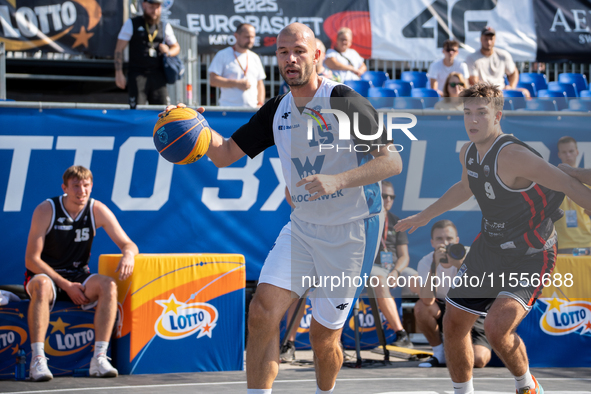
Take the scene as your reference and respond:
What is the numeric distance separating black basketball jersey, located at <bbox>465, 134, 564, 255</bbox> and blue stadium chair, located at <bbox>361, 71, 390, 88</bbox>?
6681 millimetres

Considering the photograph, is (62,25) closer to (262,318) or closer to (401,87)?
(401,87)

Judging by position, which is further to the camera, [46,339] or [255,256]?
[255,256]

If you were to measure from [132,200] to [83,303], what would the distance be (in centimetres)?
140

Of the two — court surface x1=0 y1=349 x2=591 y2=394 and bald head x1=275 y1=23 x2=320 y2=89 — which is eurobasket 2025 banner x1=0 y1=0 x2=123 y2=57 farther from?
bald head x1=275 y1=23 x2=320 y2=89

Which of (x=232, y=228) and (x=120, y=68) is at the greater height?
(x=120, y=68)

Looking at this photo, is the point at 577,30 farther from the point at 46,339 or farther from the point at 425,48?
→ the point at 46,339

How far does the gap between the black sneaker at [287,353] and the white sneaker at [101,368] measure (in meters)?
1.58

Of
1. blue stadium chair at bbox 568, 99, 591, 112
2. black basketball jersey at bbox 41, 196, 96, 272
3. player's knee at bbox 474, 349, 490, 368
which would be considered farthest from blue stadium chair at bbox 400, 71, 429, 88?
black basketball jersey at bbox 41, 196, 96, 272

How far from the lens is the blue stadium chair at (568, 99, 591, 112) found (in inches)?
368

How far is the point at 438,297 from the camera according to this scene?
6414 millimetres

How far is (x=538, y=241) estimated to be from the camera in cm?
434

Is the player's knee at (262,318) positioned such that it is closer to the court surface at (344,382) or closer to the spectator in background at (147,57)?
the court surface at (344,382)

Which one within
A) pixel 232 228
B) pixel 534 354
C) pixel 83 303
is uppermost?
pixel 232 228

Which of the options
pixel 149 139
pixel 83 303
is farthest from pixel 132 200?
pixel 83 303
